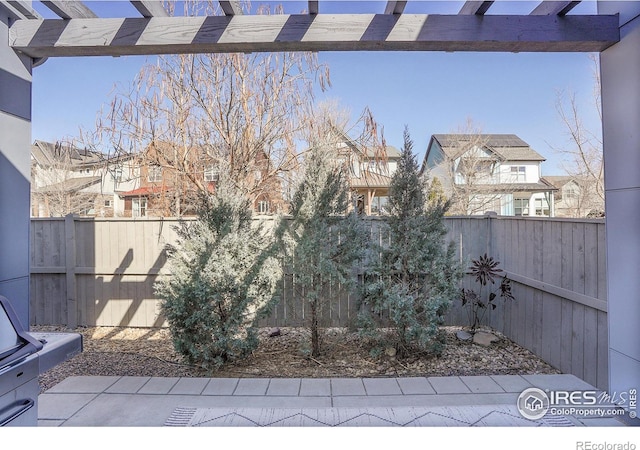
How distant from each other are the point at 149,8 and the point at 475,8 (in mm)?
1981

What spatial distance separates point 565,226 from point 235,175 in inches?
147

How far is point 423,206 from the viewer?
11.8 ft

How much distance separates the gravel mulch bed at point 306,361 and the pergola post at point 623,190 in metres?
1.21

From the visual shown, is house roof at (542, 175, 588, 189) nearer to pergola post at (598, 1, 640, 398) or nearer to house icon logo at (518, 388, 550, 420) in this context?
pergola post at (598, 1, 640, 398)

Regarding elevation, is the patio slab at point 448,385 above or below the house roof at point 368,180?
below

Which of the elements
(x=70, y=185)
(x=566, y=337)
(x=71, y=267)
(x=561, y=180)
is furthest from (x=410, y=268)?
(x=561, y=180)

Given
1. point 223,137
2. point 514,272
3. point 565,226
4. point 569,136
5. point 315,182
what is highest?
point 569,136

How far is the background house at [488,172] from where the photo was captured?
1248cm

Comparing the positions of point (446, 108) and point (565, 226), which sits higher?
point (446, 108)

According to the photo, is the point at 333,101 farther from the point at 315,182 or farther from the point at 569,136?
the point at 569,136

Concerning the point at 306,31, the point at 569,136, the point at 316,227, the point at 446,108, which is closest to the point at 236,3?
the point at 306,31

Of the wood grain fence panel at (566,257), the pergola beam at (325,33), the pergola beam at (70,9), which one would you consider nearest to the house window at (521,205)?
the wood grain fence panel at (566,257)

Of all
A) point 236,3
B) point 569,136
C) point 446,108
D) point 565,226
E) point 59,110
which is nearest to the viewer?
point 236,3

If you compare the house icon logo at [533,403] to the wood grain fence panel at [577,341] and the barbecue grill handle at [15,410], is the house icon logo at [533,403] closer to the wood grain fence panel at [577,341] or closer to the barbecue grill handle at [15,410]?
the wood grain fence panel at [577,341]
